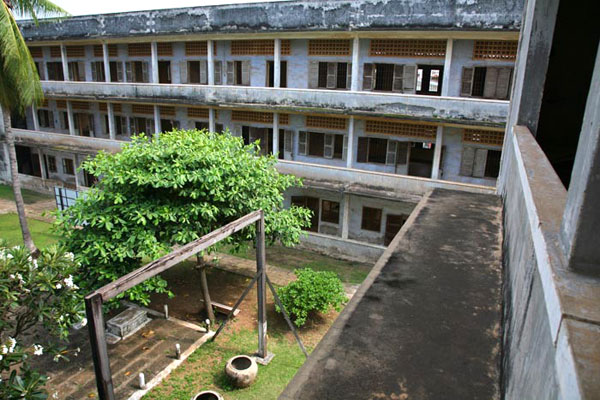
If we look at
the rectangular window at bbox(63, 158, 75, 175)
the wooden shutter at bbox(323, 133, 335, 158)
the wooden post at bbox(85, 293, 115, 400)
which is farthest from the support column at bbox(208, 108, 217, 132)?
the wooden post at bbox(85, 293, 115, 400)

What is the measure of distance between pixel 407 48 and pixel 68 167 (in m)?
19.6

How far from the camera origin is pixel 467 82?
14.8 metres

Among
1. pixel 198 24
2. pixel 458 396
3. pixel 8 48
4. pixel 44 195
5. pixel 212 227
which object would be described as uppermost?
pixel 198 24

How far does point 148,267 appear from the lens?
5.53 meters

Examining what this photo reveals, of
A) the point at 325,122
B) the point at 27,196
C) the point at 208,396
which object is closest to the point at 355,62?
the point at 325,122

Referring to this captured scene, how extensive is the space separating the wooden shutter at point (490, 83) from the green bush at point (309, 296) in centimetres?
857

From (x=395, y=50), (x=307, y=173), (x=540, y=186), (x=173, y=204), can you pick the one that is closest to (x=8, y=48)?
(x=173, y=204)

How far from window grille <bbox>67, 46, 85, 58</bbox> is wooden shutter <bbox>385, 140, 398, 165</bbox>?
16861 mm

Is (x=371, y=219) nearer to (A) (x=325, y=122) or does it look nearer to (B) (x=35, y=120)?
(A) (x=325, y=122)

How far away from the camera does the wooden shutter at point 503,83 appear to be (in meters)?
14.1

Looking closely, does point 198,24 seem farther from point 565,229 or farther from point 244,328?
point 565,229

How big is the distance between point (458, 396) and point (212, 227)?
Result: 8.13 m

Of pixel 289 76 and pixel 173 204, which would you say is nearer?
pixel 173 204

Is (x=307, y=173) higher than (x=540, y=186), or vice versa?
(x=540, y=186)
